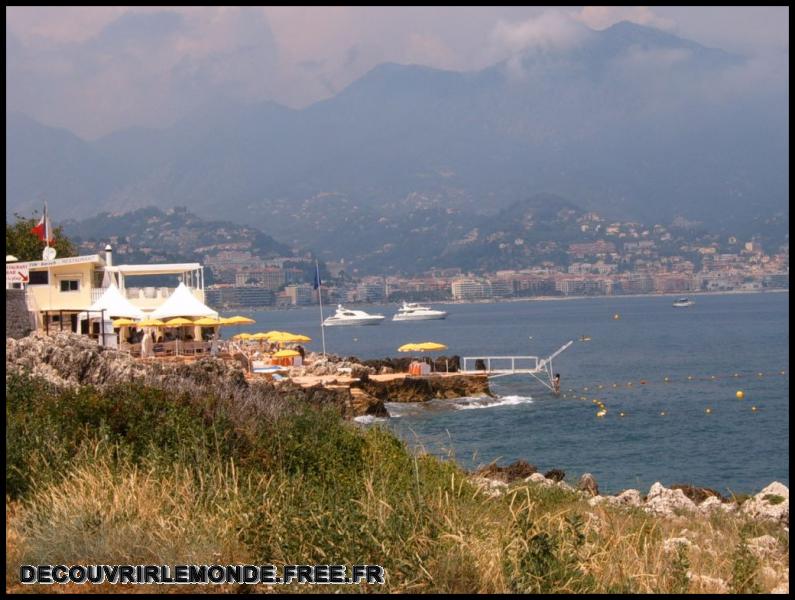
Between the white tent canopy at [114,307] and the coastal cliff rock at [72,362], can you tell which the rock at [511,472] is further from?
the white tent canopy at [114,307]

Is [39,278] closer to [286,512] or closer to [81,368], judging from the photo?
[81,368]

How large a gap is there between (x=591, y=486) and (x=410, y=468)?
24.0 ft

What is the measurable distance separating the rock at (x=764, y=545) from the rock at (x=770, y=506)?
2.26 metres

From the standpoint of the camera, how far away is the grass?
6293 mm

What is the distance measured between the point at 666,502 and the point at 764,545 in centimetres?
451

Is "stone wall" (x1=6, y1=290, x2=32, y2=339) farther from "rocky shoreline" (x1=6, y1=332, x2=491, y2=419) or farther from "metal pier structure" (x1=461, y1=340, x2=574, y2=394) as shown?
"metal pier structure" (x1=461, y1=340, x2=574, y2=394)

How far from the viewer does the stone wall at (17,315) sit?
25.0 meters

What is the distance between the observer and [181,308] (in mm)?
32094

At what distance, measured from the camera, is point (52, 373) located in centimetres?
1527

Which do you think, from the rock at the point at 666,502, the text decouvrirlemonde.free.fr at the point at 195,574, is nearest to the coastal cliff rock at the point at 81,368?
the rock at the point at 666,502

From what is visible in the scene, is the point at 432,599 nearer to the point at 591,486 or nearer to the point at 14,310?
the point at 591,486

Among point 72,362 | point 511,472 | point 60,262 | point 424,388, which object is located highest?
point 60,262

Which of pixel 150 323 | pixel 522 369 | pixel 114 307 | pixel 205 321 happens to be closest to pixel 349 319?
pixel 522 369

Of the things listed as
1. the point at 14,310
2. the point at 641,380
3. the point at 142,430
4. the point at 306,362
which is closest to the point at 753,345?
the point at 641,380
